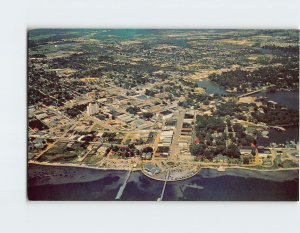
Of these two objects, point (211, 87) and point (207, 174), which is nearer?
point (207, 174)

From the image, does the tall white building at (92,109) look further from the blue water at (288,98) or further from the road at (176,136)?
the blue water at (288,98)

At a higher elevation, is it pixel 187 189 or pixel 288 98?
pixel 288 98

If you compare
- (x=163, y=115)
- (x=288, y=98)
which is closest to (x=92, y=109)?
(x=163, y=115)

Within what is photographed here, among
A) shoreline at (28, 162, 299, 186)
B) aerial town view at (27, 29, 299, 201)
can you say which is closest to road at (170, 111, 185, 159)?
aerial town view at (27, 29, 299, 201)

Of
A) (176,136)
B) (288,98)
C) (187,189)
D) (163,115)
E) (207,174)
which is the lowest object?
(187,189)

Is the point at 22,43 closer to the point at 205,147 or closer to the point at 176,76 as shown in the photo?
the point at 176,76

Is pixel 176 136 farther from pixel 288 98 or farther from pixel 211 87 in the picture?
pixel 288 98

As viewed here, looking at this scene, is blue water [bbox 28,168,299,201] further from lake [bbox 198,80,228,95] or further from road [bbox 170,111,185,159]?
lake [bbox 198,80,228,95]
